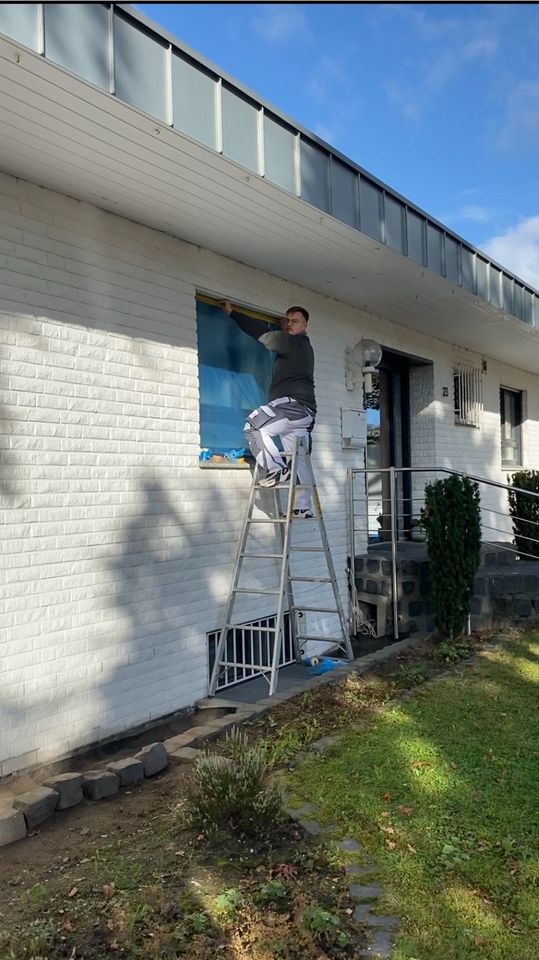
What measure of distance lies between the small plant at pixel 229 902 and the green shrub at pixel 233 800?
1.46 ft

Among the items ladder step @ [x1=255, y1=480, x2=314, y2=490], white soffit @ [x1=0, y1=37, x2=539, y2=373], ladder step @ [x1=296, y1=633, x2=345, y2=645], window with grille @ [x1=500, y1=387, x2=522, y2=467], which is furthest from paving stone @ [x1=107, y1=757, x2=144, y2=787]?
window with grille @ [x1=500, y1=387, x2=522, y2=467]

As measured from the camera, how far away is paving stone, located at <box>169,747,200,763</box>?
431 cm

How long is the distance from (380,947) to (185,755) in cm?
195

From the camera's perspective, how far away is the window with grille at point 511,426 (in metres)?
12.5

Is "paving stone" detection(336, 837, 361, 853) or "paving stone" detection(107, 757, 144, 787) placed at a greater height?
"paving stone" detection(107, 757, 144, 787)

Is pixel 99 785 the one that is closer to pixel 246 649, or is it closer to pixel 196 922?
pixel 196 922

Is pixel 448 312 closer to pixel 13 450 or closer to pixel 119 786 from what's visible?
pixel 13 450

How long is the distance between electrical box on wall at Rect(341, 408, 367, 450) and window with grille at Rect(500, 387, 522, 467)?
16.4 ft

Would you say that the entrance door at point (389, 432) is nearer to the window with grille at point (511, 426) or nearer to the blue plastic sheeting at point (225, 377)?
the window with grille at point (511, 426)

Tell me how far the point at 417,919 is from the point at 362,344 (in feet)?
20.2

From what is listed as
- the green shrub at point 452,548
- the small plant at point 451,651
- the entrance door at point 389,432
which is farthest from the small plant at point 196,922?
the entrance door at point 389,432

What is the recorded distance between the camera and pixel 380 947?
2611 mm

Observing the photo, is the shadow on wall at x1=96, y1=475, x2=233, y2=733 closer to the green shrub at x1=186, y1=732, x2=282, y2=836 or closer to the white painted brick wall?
the white painted brick wall

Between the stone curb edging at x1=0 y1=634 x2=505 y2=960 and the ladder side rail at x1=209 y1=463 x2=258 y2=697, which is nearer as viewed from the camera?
the stone curb edging at x1=0 y1=634 x2=505 y2=960
